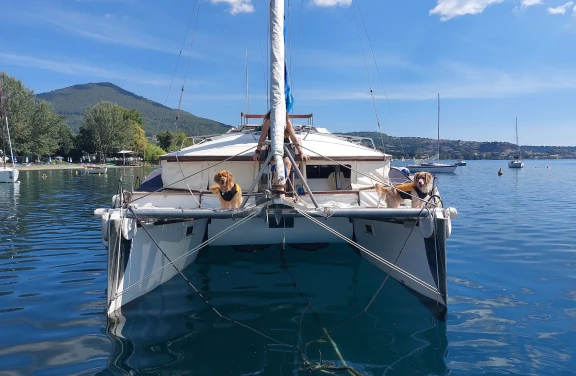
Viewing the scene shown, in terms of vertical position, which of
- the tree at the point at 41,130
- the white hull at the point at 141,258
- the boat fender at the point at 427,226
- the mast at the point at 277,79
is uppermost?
the tree at the point at 41,130

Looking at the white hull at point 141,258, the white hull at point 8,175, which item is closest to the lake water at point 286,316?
the white hull at point 141,258

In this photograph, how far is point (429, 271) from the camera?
6.94 metres

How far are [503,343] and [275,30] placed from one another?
18.4ft

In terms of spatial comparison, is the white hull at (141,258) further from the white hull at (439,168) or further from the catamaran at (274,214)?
the white hull at (439,168)

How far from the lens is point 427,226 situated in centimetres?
660

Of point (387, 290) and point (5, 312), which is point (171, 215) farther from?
point (387, 290)

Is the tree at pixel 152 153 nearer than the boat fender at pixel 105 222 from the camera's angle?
No

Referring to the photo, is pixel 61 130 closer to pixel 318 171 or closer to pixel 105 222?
pixel 318 171

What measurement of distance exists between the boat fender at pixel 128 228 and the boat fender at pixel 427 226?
4.33 meters

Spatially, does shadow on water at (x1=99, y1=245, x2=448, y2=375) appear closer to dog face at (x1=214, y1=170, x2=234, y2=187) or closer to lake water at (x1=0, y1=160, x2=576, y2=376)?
lake water at (x1=0, y1=160, x2=576, y2=376)

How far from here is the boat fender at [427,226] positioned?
6541mm

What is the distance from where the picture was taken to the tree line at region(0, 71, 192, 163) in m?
62.3

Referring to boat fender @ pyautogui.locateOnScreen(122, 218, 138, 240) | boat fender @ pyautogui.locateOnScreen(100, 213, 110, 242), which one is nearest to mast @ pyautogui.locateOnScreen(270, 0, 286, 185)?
boat fender @ pyautogui.locateOnScreen(122, 218, 138, 240)

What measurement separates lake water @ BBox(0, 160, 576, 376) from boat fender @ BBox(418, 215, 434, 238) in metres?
1.28
